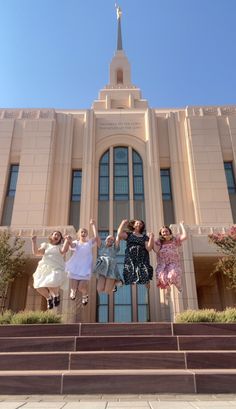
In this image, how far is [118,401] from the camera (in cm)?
353

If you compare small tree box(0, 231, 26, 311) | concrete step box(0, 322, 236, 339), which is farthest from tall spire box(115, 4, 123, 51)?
concrete step box(0, 322, 236, 339)

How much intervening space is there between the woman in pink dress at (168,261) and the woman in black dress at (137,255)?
1.26ft

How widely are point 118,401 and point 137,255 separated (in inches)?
156

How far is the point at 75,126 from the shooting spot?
1978cm

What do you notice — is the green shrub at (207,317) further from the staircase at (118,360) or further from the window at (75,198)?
the window at (75,198)

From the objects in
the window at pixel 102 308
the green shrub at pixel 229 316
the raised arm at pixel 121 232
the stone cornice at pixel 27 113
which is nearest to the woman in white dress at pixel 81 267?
the raised arm at pixel 121 232

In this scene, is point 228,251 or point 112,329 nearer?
point 112,329

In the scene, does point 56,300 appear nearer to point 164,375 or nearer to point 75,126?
point 164,375

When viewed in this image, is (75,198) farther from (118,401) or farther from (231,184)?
(118,401)

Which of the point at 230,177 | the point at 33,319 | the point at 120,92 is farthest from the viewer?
the point at 120,92

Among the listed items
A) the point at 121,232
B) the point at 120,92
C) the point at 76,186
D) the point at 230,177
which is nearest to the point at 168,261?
the point at 121,232

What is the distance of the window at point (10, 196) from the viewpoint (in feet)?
54.9

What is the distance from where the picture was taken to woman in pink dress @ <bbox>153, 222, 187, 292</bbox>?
7309 millimetres

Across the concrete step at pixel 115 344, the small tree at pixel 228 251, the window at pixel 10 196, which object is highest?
the window at pixel 10 196
